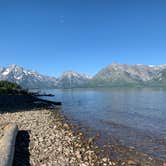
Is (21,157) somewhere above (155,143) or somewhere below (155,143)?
above

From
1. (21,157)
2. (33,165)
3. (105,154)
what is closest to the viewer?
(33,165)

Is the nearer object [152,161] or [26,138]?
[152,161]

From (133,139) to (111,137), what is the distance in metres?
2.45

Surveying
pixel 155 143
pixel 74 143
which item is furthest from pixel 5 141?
pixel 155 143

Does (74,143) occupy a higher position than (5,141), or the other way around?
(5,141)

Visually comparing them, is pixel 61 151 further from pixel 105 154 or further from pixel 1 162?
pixel 1 162

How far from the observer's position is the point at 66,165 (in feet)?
49.8

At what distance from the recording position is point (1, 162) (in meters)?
13.1

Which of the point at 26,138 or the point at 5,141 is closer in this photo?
the point at 5,141

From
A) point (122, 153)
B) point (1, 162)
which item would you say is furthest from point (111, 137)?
point (1, 162)

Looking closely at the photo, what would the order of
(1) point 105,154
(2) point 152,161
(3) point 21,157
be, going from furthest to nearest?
1. (1) point 105,154
2. (2) point 152,161
3. (3) point 21,157

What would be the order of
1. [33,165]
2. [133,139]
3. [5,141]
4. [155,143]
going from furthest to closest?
[133,139] → [155,143] → [5,141] → [33,165]

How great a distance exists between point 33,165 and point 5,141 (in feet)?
11.8

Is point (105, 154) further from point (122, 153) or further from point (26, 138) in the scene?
point (26, 138)
